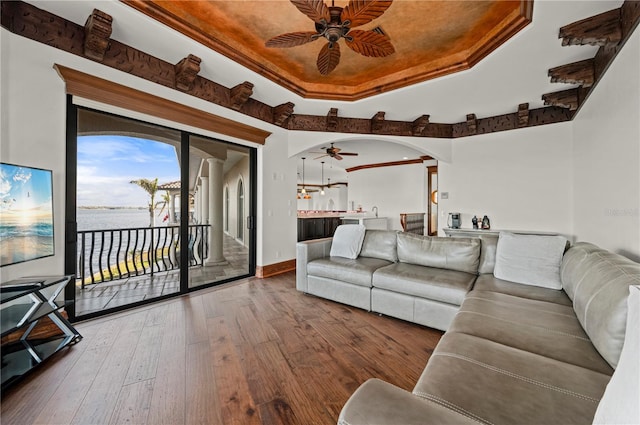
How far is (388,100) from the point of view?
407cm

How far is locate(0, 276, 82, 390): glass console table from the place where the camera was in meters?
1.69

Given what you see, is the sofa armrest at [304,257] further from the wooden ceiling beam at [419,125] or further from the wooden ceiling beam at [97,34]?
the wooden ceiling beam at [419,125]

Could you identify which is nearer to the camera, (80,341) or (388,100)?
(80,341)

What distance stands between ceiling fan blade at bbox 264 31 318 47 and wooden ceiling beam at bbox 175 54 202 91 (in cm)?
109

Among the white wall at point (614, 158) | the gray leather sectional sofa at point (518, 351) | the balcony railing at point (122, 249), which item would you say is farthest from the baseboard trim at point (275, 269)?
the white wall at point (614, 158)

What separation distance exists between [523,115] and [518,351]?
456 centimetres

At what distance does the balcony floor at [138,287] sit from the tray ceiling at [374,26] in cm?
308

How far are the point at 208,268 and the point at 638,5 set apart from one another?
6.04 m

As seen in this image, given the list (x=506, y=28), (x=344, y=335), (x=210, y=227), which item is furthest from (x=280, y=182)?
(x=506, y=28)

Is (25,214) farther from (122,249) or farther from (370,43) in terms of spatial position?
(370,43)

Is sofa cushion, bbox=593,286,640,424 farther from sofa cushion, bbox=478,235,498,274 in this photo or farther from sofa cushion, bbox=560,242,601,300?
sofa cushion, bbox=478,235,498,274

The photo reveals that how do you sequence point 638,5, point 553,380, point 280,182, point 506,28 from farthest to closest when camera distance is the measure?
1. point 280,182
2. point 506,28
3. point 638,5
4. point 553,380

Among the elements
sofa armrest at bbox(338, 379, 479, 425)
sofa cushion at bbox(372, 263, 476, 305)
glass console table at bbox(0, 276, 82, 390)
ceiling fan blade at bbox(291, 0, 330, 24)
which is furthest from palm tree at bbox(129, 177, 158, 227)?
sofa armrest at bbox(338, 379, 479, 425)

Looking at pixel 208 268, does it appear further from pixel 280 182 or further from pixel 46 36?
pixel 46 36
